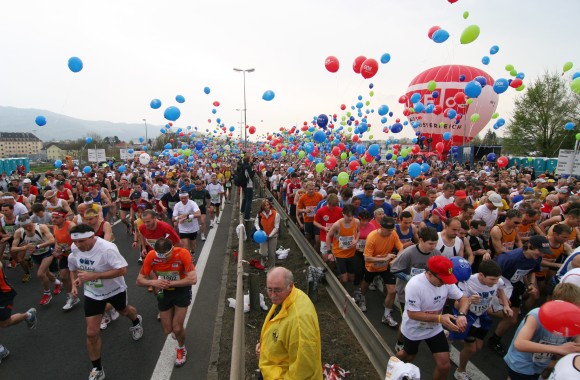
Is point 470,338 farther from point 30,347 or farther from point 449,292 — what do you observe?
point 30,347

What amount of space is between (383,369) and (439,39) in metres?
13.4

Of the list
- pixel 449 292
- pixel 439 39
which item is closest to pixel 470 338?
pixel 449 292

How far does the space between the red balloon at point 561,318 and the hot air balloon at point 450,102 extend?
24010 millimetres

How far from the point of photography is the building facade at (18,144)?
87.4 metres

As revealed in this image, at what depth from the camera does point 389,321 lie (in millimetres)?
5086

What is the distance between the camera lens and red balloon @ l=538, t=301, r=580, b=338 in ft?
7.06

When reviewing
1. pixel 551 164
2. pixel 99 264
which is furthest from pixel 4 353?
pixel 551 164

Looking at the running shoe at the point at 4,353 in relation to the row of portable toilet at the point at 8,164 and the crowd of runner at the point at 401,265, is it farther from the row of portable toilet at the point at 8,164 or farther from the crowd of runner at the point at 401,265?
the row of portable toilet at the point at 8,164

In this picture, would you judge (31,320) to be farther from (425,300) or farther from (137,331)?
(425,300)

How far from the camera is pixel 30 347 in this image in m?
4.64

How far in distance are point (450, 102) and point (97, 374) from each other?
26.7m

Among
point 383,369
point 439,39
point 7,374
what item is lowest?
point 7,374

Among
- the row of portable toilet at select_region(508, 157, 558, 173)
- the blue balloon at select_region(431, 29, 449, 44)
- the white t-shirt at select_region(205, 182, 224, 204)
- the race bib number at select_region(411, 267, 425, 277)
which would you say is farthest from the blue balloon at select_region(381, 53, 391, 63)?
the row of portable toilet at select_region(508, 157, 558, 173)

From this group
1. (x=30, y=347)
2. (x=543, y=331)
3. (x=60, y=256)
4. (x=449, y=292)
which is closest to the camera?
(x=543, y=331)
